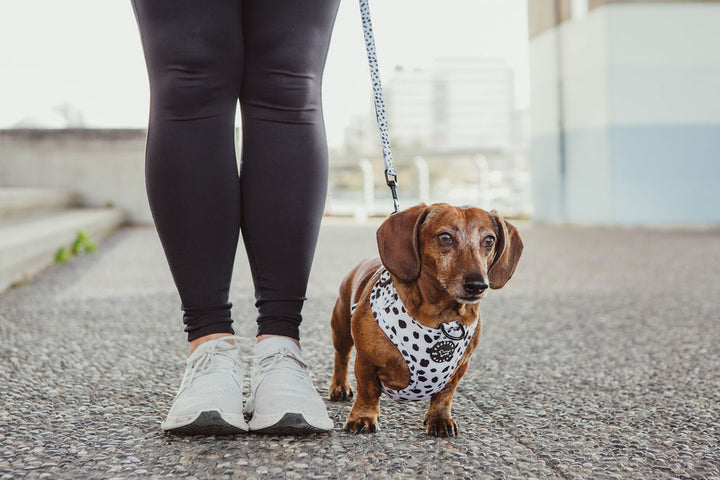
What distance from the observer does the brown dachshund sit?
1.22 m

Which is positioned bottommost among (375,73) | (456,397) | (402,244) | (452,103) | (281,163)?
(456,397)

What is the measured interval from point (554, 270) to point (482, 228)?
2.68m

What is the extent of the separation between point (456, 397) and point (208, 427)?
0.56 metres

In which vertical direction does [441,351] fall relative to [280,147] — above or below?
below

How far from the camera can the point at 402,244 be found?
124 cm

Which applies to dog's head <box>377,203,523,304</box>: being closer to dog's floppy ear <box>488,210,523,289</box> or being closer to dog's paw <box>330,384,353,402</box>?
dog's floppy ear <box>488,210,523,289</box>

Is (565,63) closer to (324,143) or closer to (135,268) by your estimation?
(135,268)

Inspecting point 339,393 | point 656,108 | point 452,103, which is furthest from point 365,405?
point 452,103

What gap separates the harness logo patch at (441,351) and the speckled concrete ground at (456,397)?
5.6 inches

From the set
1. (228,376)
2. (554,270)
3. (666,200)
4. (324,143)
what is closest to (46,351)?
(228,376)

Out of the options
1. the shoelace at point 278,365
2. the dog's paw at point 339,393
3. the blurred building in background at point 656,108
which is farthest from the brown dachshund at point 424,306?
the blurred building in background at point 656,108

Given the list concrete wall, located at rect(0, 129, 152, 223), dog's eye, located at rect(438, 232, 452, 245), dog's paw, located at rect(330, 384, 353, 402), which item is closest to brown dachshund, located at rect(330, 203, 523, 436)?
dog's eye, located at rect(438, 232, 452, 245)

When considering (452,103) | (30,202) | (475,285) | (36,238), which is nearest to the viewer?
(475,285)

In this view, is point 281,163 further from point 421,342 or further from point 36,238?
point 36,238
